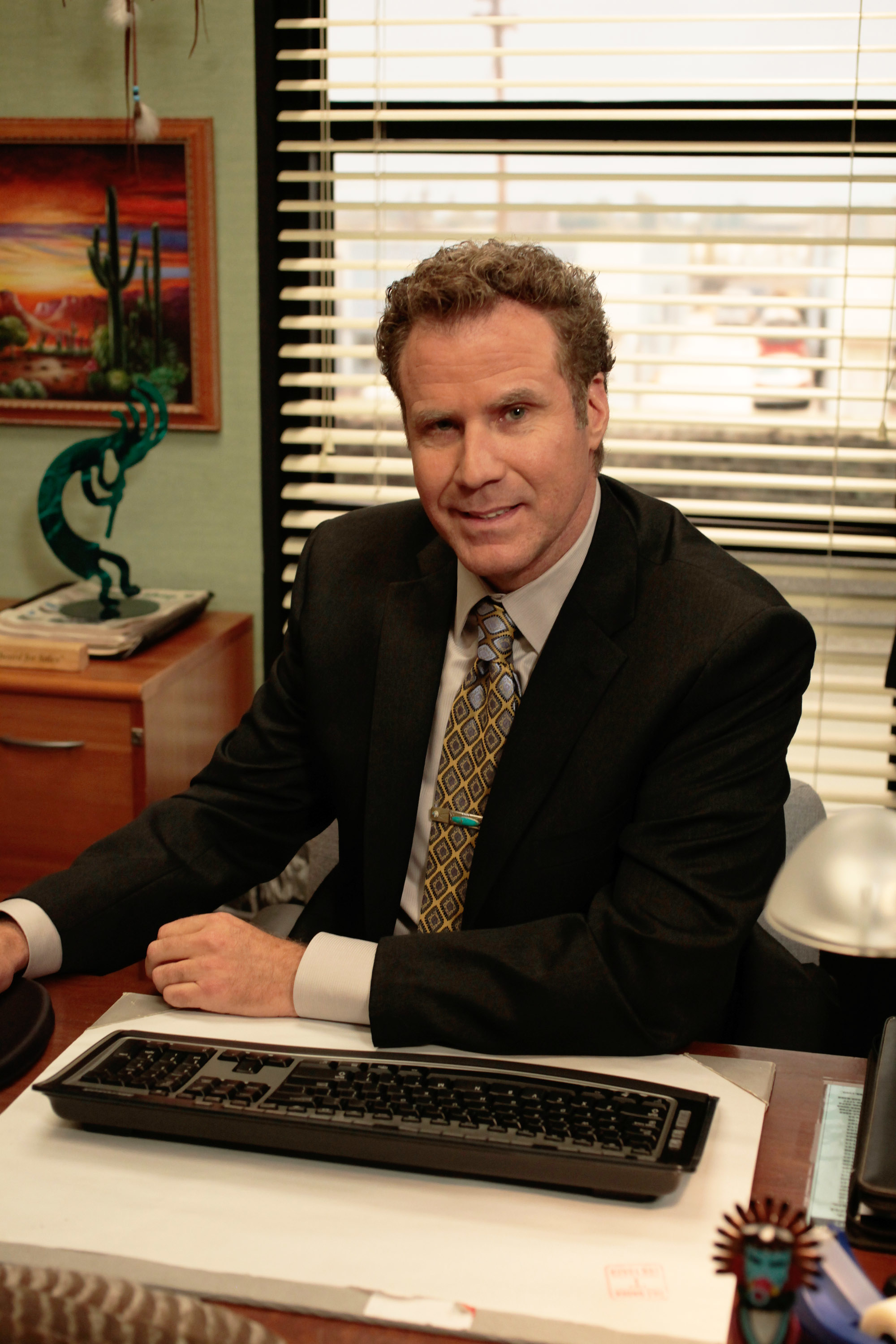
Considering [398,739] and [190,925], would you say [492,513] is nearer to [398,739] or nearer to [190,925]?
[398,739]

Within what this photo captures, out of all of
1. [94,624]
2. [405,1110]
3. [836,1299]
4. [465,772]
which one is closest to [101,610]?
[94,624]

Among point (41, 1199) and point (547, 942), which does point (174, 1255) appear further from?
point (547, 942)

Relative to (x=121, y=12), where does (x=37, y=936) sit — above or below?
below

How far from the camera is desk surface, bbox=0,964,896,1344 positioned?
2.65ft

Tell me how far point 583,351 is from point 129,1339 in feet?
4.01

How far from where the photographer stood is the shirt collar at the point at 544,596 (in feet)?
4.97

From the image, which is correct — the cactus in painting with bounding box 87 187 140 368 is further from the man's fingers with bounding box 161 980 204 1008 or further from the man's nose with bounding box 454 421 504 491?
the man's fingers with bounding box 161 980 204 1008

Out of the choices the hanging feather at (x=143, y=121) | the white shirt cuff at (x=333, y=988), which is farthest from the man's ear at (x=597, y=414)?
the hanging feather at (x=143, y=121)

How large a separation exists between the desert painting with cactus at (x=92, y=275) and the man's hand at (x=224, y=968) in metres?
1.77

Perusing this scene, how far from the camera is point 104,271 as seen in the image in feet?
8.88

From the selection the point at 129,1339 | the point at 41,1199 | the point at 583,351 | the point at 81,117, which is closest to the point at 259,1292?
the point at 41,1199

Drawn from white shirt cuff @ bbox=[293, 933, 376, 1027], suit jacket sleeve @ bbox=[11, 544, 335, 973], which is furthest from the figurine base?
white shirt cuff @ bbox=[293, 933, 376, 1027]

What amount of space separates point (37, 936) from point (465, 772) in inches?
20.2

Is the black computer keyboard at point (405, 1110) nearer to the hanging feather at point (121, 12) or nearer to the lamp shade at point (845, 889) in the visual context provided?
the lamp shade at point (845, 889)
